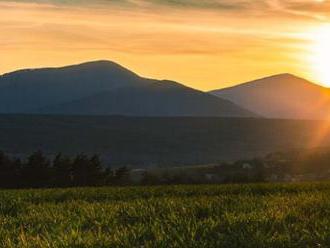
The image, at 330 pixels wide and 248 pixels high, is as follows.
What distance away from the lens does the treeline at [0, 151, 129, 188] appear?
6128 cm

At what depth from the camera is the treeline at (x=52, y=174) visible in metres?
61.3

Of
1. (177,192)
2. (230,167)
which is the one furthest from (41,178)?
(230,167)

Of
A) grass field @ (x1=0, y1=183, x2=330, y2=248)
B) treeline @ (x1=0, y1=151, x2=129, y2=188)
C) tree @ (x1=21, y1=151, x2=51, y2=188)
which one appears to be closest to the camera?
grass field @ (x1=0, y1=183, x2=330, y2=248)

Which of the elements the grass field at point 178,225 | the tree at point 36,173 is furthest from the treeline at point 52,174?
the grass field at point 178,225

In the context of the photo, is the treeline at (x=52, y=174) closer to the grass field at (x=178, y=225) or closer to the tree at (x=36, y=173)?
the tree at (x=36, y=173)

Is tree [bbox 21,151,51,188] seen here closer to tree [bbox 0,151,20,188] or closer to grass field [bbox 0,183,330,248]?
tree [bbox 0,151,20,188]

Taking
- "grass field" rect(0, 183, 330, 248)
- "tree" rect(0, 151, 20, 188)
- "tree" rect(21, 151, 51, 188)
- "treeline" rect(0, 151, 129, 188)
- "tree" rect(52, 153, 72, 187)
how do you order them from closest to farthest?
"grass field" rect(0, 183, 330, 248)
"tree" rect(52, 153, 72, 187)
"treeline" rect(0, 151, 129, 188)
"tree" rect(21, 151, 51, 188)
"tree" rect(0, 151, 20, 188)

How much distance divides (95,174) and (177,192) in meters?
44.6

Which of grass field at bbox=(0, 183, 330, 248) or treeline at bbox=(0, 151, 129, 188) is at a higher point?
grass field at bbox=(0, 183, 330, 248)

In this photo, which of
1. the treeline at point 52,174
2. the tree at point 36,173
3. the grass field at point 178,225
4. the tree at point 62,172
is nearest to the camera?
the grass field at point 178,225

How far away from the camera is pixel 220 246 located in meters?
7.80

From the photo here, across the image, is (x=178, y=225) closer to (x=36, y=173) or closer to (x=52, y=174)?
(x=52, y=174)

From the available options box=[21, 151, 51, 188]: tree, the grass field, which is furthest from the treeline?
the grass field

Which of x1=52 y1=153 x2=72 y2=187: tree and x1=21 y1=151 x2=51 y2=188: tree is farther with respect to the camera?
x1=21 y1=151 x2=51 y2=188: tree
